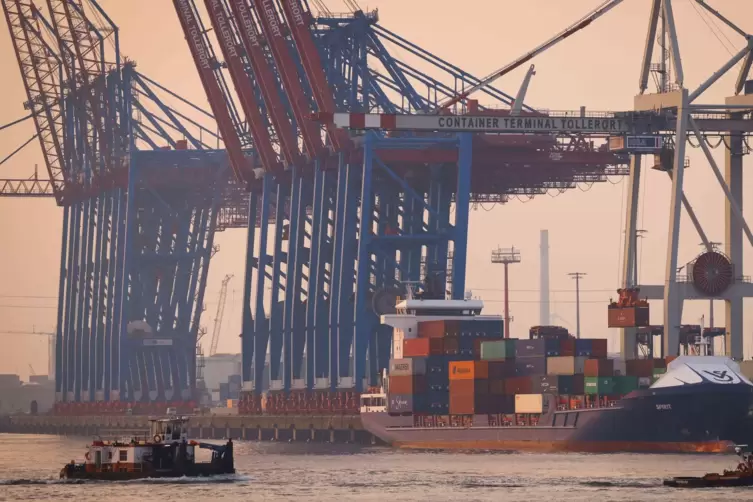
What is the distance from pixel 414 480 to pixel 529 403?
754 inches

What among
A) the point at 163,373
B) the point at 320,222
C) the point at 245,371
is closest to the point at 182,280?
the point at 163,373

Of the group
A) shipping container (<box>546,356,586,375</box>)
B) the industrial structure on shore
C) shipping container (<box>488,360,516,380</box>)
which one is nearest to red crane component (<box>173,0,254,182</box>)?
the industrial structure on shore

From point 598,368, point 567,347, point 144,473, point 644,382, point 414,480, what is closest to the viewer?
point 144,473

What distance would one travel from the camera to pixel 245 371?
148625 millimetres

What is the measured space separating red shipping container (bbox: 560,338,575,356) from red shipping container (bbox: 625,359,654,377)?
3.09 metres

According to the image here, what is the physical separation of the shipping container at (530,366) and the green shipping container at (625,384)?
4476 mm

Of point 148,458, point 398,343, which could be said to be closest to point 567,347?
point 398,343

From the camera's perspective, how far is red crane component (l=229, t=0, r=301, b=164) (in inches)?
5423

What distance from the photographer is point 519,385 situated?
109 m

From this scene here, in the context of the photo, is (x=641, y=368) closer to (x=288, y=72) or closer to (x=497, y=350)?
(x=497, y=350)

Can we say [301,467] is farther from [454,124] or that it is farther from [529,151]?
[529,151]

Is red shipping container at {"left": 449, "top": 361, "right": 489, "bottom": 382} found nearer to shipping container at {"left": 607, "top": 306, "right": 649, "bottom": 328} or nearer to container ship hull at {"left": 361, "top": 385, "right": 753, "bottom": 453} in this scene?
container ship hull at {"left": 361, "top": 385, "right": 753, "bottom": 453}

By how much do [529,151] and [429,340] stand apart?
18.5m

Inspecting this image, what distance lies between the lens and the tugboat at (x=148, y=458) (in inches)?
3504
